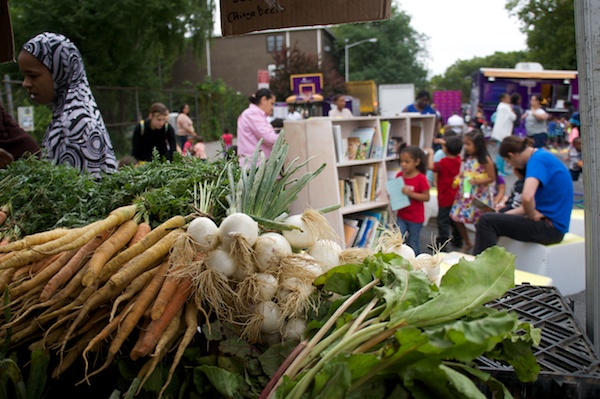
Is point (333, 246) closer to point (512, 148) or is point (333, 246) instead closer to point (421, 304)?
point (421, 304)

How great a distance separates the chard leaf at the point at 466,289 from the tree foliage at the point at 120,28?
797 inches

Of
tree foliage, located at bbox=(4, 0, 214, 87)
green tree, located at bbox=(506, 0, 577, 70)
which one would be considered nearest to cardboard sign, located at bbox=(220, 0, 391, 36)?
tree foliage, located at bbox=(4, 0, 214, 87)

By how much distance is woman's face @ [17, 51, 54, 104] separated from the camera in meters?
3.08

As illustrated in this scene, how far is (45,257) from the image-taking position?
198 cm

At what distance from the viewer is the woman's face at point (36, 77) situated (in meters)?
3.08

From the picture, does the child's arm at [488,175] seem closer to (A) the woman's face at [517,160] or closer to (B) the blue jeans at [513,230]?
(A) the woman's face at [517,160]

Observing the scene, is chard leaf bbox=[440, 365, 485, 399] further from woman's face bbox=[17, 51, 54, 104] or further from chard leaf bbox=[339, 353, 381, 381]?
woman's face bbox=[17, 51, 54, 104]

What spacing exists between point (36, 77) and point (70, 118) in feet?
1.16

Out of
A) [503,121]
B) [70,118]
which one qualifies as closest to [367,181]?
[70,118]

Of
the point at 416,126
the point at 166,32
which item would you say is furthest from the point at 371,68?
the point at 416,126

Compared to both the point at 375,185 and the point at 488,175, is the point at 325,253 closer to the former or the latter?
the point at 375,185

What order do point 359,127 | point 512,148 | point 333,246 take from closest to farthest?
point 333,246 → point 512,148 → point 359,127

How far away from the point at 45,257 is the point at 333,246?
114 centimetres

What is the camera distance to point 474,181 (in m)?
6.48
